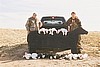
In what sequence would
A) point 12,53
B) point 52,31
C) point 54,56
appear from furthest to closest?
point 12,53 < point 52,31 < point 54,56

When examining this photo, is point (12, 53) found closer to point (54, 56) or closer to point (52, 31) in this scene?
point (52, 31)

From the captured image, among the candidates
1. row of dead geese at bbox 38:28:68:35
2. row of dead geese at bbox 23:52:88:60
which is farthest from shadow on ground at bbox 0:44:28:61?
row of dead geese at bbox 38:28:68:35

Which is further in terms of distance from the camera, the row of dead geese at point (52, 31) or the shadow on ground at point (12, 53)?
the shadow on ground at point (12, 53)

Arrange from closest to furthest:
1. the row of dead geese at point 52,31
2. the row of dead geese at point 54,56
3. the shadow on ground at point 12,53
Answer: the row of dead geese at point 54,56, the row of dead geese at point 52,31, the shadow on ground at point 12,53

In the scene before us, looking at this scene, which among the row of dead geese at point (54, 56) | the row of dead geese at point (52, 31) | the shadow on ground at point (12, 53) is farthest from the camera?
the shadow on ground at point (12, 53)

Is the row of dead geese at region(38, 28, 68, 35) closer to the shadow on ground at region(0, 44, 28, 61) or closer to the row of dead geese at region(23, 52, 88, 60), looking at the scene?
the row of dead geese at region(23, 52, 88, 60)

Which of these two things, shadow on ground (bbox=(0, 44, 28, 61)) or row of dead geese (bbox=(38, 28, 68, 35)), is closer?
row of dead geese (bbox=(38, 28, 68, 35))

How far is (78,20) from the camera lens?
15.4m

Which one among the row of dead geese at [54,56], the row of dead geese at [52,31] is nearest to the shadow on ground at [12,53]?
→ the row of dead geese at [54,56]

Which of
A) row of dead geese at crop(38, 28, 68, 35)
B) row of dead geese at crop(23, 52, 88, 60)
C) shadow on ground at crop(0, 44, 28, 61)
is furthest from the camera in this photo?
shadow on ground at crop(0, 44, 28, 61)

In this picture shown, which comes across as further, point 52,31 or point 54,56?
point 52,31

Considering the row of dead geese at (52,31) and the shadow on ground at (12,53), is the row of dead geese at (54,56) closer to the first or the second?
the shadow on ground at (12,53)

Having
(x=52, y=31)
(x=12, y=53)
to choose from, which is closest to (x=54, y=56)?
(x=52, y=31)

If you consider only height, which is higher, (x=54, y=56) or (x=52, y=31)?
(x=52, y=31)
